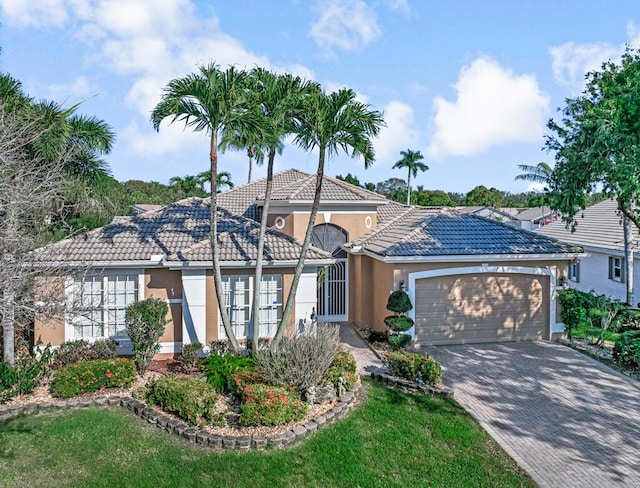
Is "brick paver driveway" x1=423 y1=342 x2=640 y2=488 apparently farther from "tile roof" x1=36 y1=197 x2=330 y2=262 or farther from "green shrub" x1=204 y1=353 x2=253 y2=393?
"tile roof" x1=36 y1=197 x2=330 y2=262

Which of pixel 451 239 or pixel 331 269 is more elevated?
pixel 451 239

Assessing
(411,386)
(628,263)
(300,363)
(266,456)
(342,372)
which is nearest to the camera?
(266,456)

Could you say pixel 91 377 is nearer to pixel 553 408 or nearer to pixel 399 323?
pixel 399 323

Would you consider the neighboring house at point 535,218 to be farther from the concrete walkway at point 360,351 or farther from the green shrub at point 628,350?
the concrete walkway at point 360,351

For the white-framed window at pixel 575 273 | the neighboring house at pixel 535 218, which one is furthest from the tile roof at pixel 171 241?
the neighboring house at pixel 535 218

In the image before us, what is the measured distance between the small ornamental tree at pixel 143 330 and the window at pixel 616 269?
23.2 metres

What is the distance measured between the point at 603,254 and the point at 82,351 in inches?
1018

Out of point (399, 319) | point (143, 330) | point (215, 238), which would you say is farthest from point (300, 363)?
point (399, 319)

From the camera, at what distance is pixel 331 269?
1931cm

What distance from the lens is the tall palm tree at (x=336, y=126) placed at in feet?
38.7

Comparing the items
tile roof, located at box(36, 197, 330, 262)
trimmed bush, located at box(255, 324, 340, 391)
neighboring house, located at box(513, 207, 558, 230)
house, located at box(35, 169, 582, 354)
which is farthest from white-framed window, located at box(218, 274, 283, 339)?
neighboring house, located at box(513, 207, 558, 230)

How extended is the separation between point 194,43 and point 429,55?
313 inches

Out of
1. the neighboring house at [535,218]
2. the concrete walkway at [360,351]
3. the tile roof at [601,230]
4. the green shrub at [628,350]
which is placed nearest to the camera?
the concrete walkway at [360,351]

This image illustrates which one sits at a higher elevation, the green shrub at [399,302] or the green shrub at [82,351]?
the green shrub at [399,302]
